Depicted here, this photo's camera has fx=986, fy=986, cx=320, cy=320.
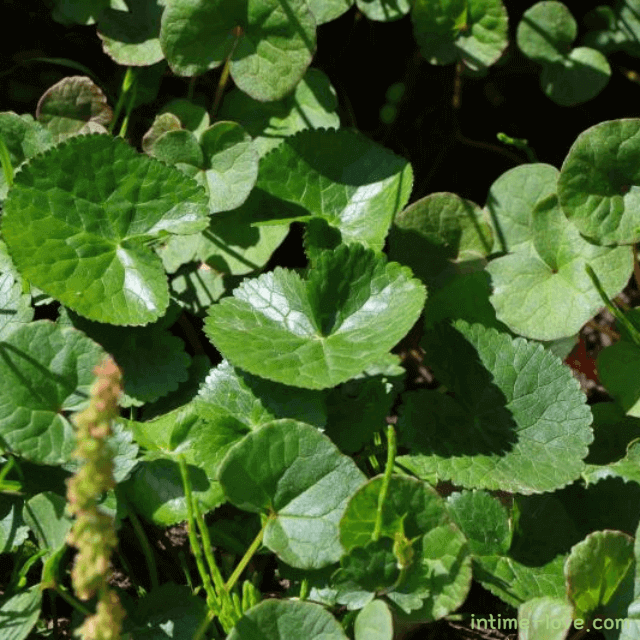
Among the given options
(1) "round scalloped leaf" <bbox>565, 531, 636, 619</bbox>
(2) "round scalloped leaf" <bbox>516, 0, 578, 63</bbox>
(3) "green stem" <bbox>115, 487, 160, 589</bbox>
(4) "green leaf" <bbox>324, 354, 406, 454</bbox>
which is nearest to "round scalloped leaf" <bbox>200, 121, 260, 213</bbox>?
(4) "green leaf" <bbox>324, 354, 406, 454</bbox>

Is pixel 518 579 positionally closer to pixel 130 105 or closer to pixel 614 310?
pixel 614 310

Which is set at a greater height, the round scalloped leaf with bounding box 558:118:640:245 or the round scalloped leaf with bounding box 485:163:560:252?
the round scalloped leaf with bounding box 558:118:640:245

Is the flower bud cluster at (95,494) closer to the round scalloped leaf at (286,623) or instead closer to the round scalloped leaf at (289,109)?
the round scalloped leaf at (286,623)

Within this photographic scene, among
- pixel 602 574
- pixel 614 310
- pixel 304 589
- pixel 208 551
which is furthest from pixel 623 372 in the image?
pixel 208 551

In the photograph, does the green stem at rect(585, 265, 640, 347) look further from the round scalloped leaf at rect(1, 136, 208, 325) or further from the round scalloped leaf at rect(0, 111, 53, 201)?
the round scalloped leaf at rect(0, 111, 53, 201)

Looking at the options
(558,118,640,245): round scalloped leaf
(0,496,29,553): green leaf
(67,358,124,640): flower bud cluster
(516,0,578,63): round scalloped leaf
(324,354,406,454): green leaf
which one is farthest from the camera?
(516,0,578,63): round scalloped leaf

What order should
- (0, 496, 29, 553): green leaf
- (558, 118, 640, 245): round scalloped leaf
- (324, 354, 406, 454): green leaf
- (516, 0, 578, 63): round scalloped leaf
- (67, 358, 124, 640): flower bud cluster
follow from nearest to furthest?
(67, 358, 124, 640): flower bud cluster → (0, 496, 29, 553): green leaf → (324, 354, 406, 454): green leaf → (558, 118, 640, 245): round scalloped leaf → (516, 0, 578, 63): round scalloped leaf

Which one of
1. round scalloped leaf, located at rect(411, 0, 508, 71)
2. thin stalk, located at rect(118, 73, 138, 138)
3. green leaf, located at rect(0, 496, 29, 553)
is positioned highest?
round scalloped leaf, located at rect(411, 0, 508, 71)
